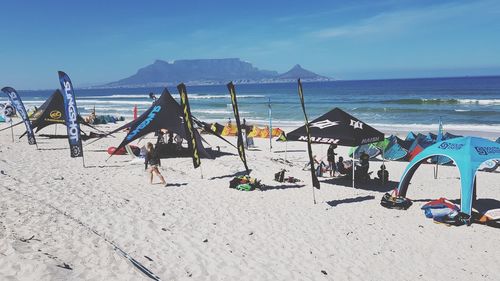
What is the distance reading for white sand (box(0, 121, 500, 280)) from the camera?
5820mm

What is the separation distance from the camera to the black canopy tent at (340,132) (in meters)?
11.3

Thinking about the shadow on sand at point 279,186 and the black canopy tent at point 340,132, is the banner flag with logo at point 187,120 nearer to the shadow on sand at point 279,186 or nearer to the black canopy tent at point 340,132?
the shadow on sand at point 279,186

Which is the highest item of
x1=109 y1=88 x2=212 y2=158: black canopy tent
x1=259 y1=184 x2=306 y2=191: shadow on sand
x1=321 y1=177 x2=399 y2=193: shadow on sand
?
x1=109 y1=88 x2=212 y2=158: black canopy tent

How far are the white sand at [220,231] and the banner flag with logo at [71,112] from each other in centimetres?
97

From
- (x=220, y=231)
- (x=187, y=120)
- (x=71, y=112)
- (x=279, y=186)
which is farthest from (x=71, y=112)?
(x=220, y=231)

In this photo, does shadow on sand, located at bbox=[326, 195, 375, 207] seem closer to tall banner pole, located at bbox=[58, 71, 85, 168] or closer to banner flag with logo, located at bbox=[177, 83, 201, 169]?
banner flag with logo, located at bbox=[177, 83, 201, 169]

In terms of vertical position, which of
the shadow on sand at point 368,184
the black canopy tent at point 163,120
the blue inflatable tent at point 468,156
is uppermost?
the black canopy tent at point 163,120

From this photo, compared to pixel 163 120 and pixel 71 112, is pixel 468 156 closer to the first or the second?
pixel 163 120

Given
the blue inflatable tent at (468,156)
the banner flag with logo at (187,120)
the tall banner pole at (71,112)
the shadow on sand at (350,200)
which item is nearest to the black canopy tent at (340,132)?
the shadow on sand at (350,200)

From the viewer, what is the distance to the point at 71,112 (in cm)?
1250

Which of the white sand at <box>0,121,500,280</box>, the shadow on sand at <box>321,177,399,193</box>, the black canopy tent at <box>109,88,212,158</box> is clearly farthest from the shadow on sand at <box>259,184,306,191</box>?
the black canopy tent at <box>109,88,212,158</box>

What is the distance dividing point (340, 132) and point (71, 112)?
312 inches

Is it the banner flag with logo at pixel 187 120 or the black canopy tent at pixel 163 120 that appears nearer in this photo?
the banner flag with logo at pixel 187 120

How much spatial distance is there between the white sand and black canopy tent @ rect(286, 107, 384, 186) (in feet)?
4.34
